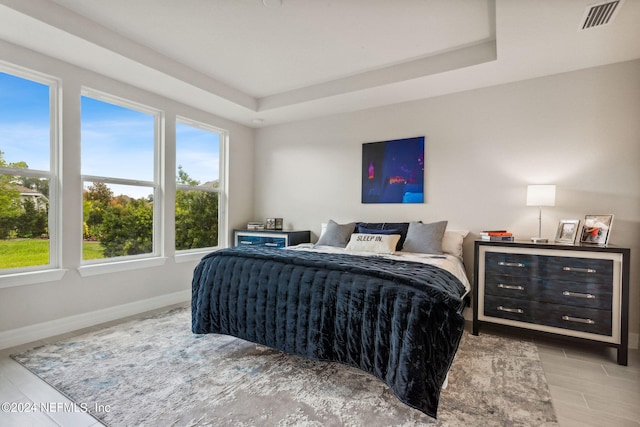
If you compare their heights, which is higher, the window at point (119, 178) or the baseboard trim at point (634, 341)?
the window at point (119, 178)

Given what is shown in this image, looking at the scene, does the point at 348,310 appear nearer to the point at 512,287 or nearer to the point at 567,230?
the point at 512,287

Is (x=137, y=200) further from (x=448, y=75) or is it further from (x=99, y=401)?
(x=448, y=75)

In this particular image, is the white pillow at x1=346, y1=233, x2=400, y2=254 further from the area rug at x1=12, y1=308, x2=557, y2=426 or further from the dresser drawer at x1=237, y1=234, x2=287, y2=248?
the dresser drawer at x1=237, y1=234, x2=287, y2=248

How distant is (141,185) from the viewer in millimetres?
3684

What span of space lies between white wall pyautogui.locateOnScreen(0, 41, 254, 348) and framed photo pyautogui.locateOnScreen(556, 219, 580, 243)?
13.7ft

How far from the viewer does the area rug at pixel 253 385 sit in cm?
169

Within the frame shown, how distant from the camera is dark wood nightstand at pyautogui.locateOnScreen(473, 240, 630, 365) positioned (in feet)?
7.97

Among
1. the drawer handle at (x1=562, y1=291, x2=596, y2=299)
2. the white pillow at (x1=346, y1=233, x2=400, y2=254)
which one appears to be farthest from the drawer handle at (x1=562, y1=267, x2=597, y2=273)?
the white pillow at (x1=346, y1=233, x2=400, y2=254)

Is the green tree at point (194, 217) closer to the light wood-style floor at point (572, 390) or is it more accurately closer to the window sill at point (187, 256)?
the window sill at point (187, 256)

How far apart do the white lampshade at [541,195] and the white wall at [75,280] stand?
12.9 feet

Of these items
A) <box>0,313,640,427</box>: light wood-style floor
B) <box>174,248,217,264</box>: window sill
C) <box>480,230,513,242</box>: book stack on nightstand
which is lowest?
<box>0,313,640,427</box>: light wood-style floor

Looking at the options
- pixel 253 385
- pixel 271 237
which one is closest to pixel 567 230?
pixel 253 385

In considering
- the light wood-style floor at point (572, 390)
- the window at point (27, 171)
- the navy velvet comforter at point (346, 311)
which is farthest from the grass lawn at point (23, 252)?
the navy velvet comforter at point (346, 311)

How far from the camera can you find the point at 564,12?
214 centimetres
